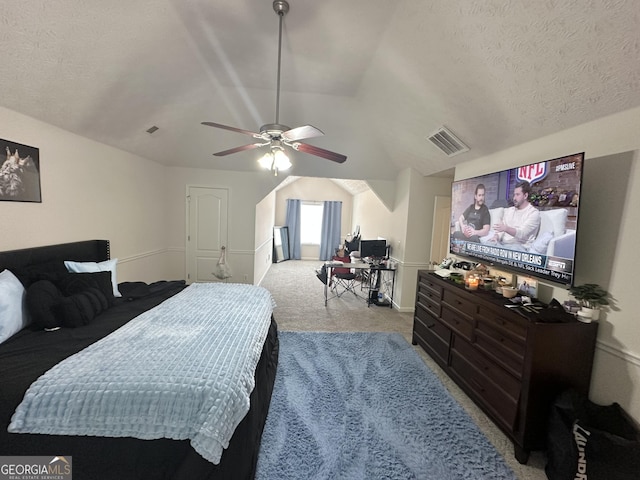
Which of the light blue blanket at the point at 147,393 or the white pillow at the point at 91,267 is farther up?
the white pillow at the point at 91,267

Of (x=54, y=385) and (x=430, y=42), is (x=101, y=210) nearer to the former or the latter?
(x=54, y=385)

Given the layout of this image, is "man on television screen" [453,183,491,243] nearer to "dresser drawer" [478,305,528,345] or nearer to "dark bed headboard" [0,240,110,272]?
"dresser drawer" [478,305,528,345]

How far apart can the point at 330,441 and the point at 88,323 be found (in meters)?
1.99

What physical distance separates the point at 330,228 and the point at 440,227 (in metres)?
4.66

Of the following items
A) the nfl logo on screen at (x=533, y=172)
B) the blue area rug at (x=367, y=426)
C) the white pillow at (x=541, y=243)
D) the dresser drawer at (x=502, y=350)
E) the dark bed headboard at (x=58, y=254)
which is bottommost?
the blue area rug at (x=367, y=426)

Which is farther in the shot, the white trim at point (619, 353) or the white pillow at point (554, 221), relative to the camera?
the white pillow at point (554, 221)

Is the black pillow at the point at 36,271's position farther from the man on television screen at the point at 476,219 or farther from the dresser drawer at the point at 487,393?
the man on television screen at the point at 476,219

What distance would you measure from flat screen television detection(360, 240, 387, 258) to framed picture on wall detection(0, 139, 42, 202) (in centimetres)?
416

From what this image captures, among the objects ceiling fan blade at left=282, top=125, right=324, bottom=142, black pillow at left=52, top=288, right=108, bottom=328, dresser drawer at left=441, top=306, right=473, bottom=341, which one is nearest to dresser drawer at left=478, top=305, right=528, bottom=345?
dresser drawer at left=441, top=306, right=473, bottom=341

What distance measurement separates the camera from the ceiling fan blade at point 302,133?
1.94m

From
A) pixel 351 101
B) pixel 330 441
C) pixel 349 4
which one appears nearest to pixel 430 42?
pixel 349 4

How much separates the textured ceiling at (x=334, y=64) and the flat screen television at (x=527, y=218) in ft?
1.37

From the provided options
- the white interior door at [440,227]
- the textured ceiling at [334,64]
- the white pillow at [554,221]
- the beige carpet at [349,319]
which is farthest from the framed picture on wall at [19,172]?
the white interior door at [440,227]

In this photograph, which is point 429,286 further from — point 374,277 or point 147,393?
point 147,393
